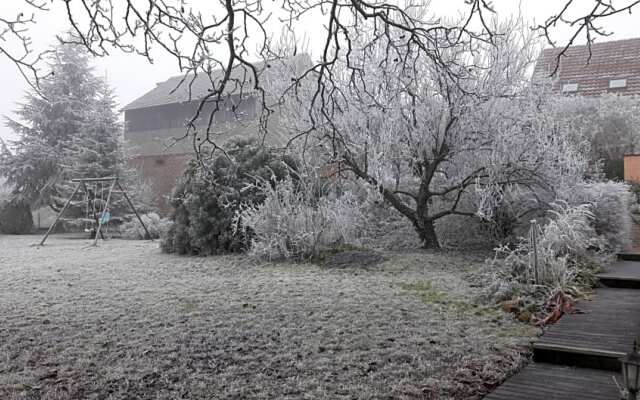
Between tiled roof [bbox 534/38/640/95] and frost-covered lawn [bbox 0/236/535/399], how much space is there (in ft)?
31.9

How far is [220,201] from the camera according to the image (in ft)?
26.0

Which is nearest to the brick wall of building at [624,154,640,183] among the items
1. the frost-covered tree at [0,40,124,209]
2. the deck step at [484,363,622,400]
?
the deck step at [484,363,622,400]

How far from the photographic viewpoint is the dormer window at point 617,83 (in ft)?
43.2

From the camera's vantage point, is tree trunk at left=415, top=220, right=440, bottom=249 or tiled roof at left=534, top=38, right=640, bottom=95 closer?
tree trunk at left=415, top=220, right=440, bottom=249

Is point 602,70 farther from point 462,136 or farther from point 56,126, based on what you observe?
point 56,126

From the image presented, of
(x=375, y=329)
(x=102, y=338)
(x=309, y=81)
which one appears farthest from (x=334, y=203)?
(x=102, y=338)

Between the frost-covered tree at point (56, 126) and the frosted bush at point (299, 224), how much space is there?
33.2ft

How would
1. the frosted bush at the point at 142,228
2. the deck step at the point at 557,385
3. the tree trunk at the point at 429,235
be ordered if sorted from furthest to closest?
the frosted bush at the point at 142,228 < the tree trunk at the point at 429,235 < the deck step at the point at 557,385

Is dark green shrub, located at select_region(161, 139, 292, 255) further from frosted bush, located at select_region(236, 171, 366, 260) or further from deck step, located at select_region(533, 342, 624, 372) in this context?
deck step, located at select_region(533, 342, 624, 372)

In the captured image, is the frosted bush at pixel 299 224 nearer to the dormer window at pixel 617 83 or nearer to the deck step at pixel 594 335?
the deck step at pixel 594 335

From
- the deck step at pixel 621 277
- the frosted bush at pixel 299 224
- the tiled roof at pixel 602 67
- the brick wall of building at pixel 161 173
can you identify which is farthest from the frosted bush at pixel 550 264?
the brick wall of building at pixel 161 173

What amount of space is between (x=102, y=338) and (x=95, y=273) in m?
3.38

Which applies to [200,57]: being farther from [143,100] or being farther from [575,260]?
[143,100]

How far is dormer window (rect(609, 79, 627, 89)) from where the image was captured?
1317 cm
